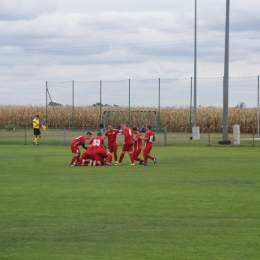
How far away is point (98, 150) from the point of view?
28297 mm

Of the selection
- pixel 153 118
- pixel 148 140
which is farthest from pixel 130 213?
pixel 153 118

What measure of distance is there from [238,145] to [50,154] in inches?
508

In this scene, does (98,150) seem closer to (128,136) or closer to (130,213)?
(128,136)

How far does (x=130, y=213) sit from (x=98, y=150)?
44.8ft

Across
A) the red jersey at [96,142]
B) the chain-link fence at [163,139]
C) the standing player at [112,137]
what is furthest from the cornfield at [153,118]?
the red jersey at [96,142]

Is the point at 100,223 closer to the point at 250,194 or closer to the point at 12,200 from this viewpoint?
the point at 12,200

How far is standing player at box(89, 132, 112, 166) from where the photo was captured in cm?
2820

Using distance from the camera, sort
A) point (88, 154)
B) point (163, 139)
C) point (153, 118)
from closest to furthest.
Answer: point (88, 154), point (163, 139), point (153, 118)

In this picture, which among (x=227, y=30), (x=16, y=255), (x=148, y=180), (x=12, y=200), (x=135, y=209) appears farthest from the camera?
(x=227, y=30)

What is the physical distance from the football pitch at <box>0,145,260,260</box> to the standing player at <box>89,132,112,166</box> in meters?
1.69

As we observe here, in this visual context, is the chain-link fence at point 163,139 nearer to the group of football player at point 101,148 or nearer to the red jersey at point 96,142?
the group of football player at point 101,148

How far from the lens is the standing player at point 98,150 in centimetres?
2820

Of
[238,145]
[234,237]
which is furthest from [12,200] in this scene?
[238,145]

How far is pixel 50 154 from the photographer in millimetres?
35531
